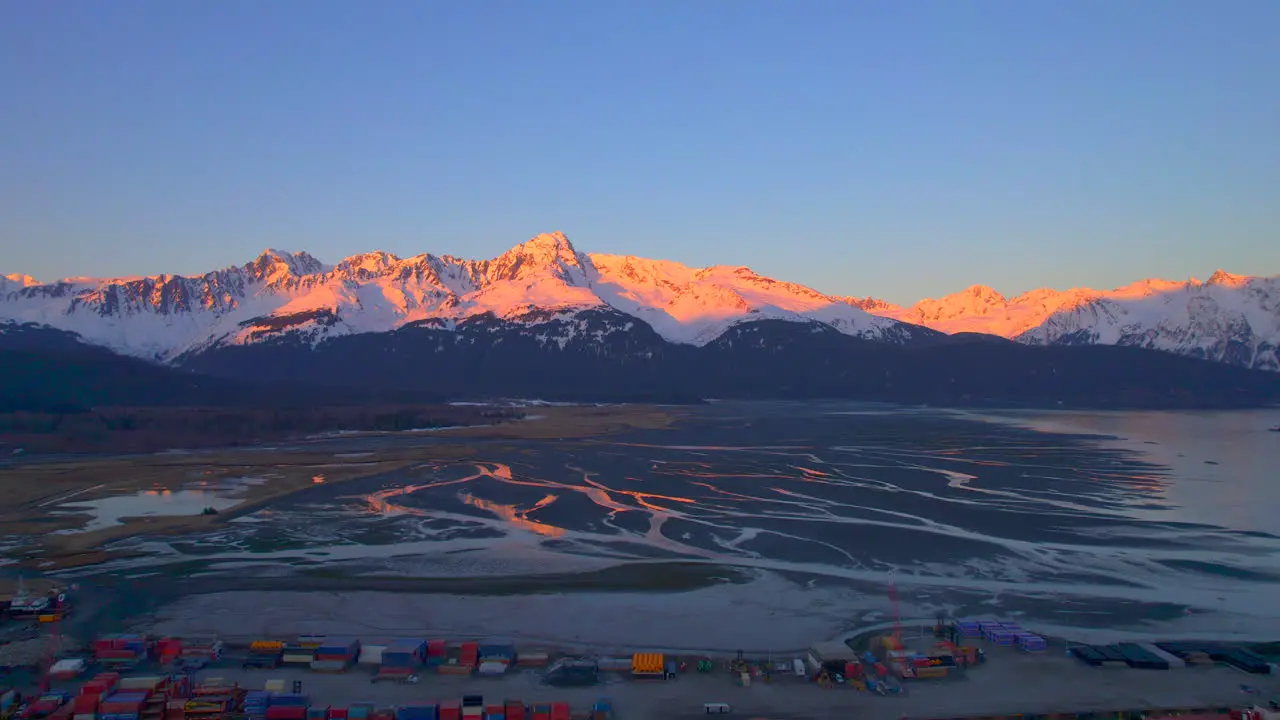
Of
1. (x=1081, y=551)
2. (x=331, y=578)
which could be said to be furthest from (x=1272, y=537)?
(x=331, y=578)

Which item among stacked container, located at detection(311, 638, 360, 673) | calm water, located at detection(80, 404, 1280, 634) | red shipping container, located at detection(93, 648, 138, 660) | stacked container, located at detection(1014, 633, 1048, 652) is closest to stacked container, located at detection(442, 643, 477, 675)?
stacked container, located at detection(311, 638, 360, 673)

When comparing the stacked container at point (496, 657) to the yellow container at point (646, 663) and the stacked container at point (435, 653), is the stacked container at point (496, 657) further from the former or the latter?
the yellow container at point (646, 663)

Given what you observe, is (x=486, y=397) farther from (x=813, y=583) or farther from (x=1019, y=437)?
(x=813, y=583)

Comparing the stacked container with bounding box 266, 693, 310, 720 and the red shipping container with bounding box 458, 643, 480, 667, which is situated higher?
the red shipping container with bounding box 458, 643, 480, 667

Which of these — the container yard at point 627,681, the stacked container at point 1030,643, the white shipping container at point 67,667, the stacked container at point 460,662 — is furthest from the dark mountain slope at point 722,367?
the white shipping container at point 67,667

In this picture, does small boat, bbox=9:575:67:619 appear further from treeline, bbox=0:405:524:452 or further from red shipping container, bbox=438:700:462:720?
treeline, bbox=0:405:524:452
